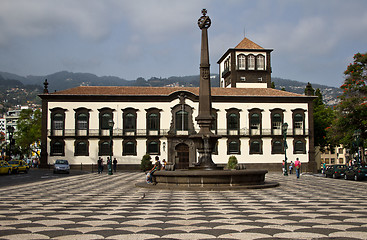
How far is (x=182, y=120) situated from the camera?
43531mm

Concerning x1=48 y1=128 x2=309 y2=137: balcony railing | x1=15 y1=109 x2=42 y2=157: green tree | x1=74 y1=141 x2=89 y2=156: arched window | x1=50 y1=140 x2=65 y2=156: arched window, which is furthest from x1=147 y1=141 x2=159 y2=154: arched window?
x1=15 y1=109 x2=42 y2=157: green tree

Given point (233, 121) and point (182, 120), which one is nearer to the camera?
point (182, 120)

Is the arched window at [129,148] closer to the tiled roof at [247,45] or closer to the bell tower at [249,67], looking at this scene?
the bell tower at [249,67]

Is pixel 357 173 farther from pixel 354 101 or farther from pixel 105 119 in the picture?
pixel 105 119

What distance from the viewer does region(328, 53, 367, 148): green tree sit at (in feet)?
101

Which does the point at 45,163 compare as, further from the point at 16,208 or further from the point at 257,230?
the point at 257,230

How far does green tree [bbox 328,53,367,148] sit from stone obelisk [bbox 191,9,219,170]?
16195mm

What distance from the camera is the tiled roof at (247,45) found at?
52494mm

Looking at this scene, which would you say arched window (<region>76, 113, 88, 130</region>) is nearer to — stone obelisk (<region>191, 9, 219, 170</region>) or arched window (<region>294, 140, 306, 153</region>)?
arched window (<region>294, 140, 306, 153</region>)

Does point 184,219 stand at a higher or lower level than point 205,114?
lower

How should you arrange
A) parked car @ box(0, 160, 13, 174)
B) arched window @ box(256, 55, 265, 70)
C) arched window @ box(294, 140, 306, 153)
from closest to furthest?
parked car @ box(0, 160, 13, 174) → arched window @ box(294, 140, 306, 153) → arched window @ box(256, 55, 265, 70)

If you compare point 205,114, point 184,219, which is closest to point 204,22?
point 205,114

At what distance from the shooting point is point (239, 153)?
4422 centimetres

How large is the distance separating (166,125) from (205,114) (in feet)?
80.4
